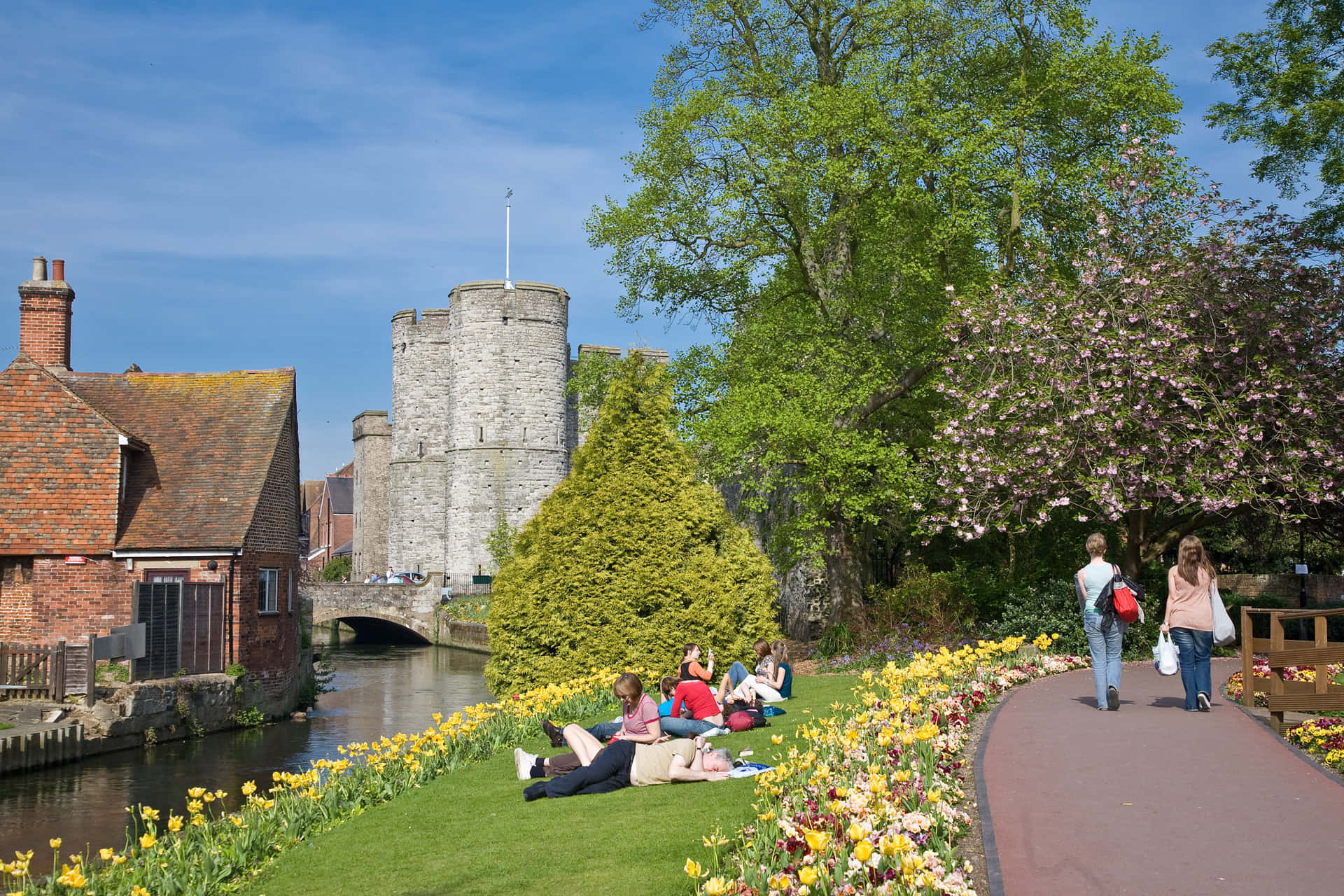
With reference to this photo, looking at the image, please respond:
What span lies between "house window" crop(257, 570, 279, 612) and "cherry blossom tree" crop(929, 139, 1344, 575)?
15.1m

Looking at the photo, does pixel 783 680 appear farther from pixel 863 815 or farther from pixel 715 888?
pixel 715 888

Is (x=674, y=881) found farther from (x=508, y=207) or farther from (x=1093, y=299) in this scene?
(x=508, y=207)

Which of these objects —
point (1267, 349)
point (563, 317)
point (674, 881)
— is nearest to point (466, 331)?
point (563, 317)

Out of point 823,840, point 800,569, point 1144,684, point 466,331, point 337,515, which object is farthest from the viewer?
point 337,515

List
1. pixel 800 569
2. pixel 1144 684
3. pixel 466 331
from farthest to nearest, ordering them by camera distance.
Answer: pixel 466 331, pixel 800 569, pixel 1144 684

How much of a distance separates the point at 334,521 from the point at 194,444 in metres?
79.1

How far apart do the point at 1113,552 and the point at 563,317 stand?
4367 cm

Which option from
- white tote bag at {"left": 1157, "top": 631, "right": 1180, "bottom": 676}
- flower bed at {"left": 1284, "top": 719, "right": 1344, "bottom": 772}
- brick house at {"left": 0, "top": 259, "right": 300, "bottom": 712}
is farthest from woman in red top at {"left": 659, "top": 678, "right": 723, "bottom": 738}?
brick house at {"left": 0, "top": 259, "right": 300, "bottom": 712}

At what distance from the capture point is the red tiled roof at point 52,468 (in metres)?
24.0

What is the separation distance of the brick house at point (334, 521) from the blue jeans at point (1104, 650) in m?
91.9

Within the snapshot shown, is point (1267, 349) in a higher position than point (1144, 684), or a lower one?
higher

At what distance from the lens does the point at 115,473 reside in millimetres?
24969

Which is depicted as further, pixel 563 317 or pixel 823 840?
pixel 563 317

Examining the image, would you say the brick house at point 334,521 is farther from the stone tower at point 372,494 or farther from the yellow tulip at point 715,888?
the yellow tulip at point 715,888
